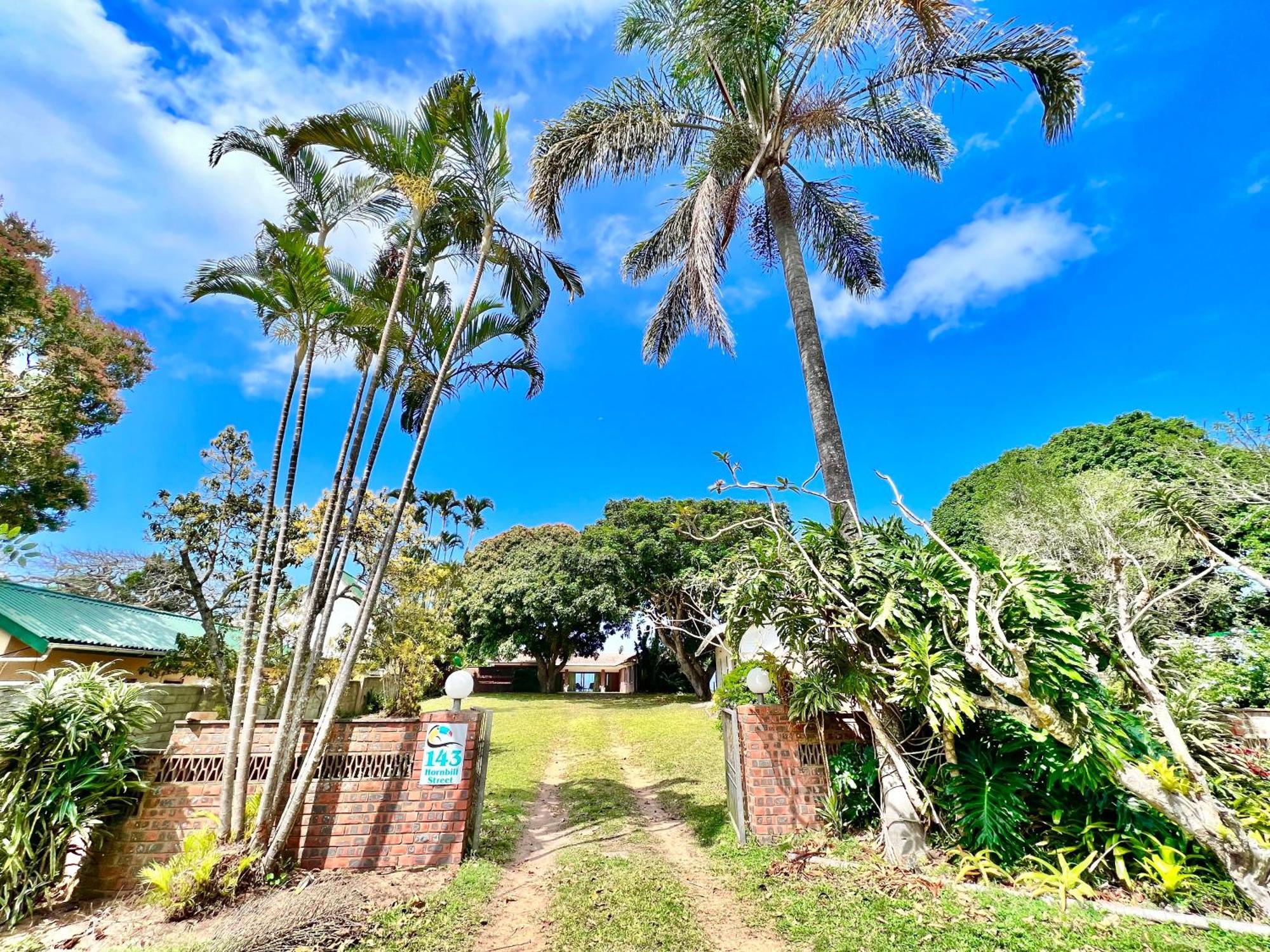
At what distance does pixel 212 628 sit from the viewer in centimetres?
1026

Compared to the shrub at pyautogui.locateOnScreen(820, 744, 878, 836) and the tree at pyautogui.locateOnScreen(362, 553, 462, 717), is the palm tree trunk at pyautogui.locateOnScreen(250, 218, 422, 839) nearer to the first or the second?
the shrub at pyautogui.locateOnScreen(820, 744, 878, 836)

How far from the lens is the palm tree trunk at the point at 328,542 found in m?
4.57

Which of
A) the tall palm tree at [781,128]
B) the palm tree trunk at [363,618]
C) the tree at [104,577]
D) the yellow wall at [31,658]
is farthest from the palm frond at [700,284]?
the tree at [104,577]

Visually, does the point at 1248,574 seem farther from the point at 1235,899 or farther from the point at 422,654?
the point at 422,654

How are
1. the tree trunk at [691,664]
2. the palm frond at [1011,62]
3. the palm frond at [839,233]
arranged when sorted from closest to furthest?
the palm frond at [1011,62] < the palm frond at [839,233] < the tree trunk at [691,664]

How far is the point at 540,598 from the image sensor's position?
833 inches

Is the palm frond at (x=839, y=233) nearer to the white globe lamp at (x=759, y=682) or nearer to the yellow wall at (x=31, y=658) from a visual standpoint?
the white globe lamp at (x=759, y=682)

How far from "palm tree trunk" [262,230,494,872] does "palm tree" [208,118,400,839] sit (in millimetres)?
354

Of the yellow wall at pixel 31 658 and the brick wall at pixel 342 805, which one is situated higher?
the yellow wall at pixel 31 658

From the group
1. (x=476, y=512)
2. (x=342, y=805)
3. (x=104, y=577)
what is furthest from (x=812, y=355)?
(x=476, y=512)

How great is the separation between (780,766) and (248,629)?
5441 mm

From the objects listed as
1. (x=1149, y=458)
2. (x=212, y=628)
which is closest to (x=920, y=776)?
(x=212, y=628)

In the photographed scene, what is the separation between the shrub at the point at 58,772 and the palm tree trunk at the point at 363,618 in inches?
51.6

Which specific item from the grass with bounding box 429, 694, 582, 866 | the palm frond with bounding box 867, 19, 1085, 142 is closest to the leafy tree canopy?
the palm frond with bounding box 867, 19, 1085, 142
